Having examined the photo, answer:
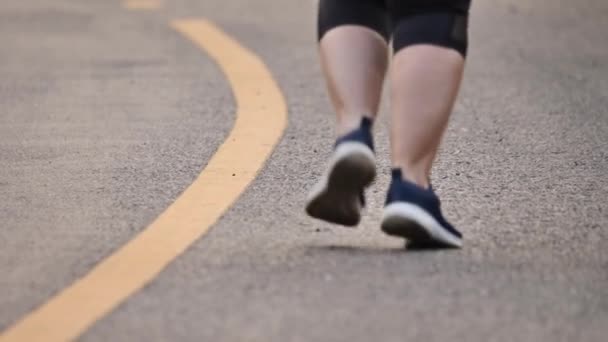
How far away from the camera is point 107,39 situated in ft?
30.7

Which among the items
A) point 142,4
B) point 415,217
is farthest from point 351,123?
point 142,4

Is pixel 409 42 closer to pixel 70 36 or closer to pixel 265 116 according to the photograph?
pixel 265 116

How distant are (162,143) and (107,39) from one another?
3.90m

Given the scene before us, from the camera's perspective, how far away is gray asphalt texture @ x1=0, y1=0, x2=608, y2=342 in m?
3.17

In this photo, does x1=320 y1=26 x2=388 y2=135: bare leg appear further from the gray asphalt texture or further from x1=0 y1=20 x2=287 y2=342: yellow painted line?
x1=0 y1=20 x2=287 y2=342: yellow painted line

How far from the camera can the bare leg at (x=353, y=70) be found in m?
3.91

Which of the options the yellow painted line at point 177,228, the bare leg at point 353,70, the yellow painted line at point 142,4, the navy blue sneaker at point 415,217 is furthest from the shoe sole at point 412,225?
the yellow painted line at point 142,4

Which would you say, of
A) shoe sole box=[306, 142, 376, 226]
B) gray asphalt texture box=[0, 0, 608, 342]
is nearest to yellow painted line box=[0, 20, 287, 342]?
gray asphalt texture box=[0, 0, 608, 342]

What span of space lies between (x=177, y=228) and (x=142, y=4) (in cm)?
789

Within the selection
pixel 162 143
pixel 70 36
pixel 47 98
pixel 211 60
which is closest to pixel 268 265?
pixel 162 143

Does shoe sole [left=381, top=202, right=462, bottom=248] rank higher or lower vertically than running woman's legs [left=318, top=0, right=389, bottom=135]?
lower

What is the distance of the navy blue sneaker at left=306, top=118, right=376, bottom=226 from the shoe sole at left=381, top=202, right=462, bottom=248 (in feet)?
0.33

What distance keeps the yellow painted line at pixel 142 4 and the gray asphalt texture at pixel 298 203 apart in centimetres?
271

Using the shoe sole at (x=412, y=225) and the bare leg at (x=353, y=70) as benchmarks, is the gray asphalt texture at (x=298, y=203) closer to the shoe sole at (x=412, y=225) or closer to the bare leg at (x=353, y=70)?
the shoe sole at (x=412, y=225)
